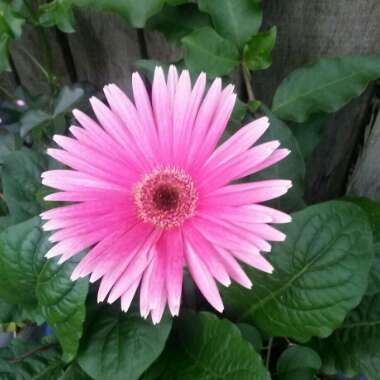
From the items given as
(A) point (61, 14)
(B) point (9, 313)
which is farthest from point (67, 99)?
(B) point (9, 313)

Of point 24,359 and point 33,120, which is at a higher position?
point 33,120

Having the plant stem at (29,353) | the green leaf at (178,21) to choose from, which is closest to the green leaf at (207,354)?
the plant stem at (29,353)

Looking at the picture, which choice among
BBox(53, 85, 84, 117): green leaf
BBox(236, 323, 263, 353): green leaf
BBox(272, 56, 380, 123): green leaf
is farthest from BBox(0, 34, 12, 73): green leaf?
BBox(236, 323, 263, 353): green leaf

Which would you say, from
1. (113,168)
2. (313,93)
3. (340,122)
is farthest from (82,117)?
(340,122)

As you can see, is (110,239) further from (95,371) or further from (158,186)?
(95,371)

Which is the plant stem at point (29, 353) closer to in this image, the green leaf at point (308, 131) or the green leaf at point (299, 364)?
the green leaf at point (299, 364)

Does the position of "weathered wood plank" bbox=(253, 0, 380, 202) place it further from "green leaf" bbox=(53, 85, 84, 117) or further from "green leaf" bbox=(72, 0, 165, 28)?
"green leaf" bbox=(53, 85, 84, 117)

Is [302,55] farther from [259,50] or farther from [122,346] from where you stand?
[122,346]
